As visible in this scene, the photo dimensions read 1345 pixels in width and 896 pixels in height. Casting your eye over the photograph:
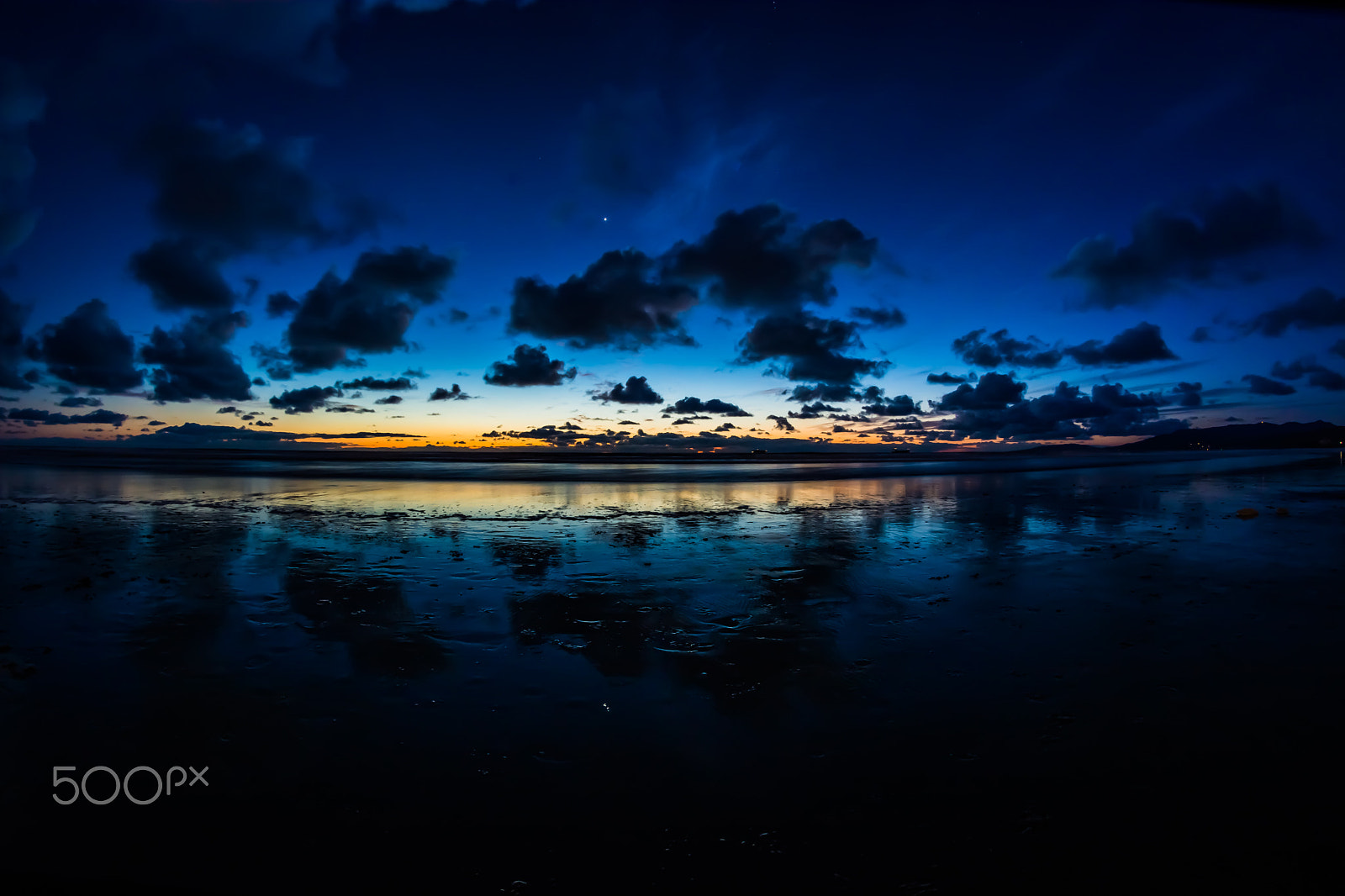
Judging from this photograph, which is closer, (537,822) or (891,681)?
(537,822)

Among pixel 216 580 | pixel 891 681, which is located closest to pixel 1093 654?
pixel 891 681

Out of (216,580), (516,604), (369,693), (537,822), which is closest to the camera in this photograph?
(537,822)

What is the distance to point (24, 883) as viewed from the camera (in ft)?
9.32

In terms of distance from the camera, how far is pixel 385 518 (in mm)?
16484

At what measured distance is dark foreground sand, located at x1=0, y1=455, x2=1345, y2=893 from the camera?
3168 millimetres

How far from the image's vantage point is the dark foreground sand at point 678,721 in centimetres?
317

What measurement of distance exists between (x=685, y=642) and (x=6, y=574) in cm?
1161

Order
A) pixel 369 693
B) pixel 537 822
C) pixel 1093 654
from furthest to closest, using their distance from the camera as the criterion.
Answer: pixel 1093 654
pixel 369 693
pixel 537 822

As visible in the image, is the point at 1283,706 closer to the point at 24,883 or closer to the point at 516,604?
the point at 516,604

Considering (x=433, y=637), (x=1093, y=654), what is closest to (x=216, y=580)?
(x=433, y=637)

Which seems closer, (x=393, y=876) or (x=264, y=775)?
(x=393, y=876)

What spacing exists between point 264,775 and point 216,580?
688 centimetres

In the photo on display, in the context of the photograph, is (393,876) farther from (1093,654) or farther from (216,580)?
(216,580)

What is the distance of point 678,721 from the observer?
470cm
